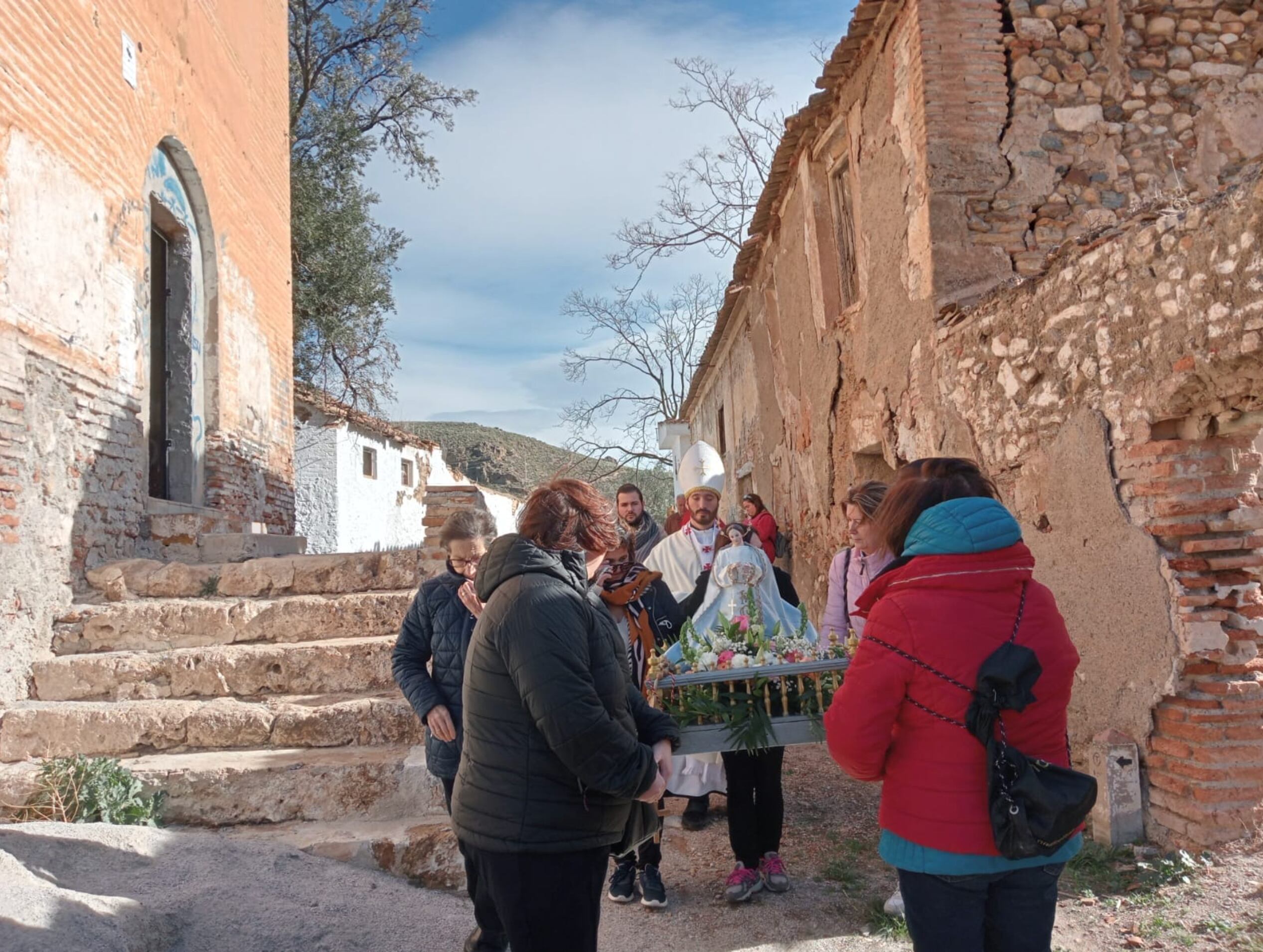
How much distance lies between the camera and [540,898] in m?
2.17

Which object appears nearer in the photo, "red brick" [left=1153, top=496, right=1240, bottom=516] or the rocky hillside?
"red brick" [left=1153, top=496, right=1240, bottom=516]

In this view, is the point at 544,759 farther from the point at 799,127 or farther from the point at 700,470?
the point at 799,127

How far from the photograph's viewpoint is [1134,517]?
4152 mm

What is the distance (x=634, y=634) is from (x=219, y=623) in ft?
10.4

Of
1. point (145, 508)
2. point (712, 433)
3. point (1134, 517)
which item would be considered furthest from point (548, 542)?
point (712, 433)

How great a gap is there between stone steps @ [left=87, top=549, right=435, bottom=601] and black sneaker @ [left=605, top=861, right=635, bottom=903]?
2.88 metres

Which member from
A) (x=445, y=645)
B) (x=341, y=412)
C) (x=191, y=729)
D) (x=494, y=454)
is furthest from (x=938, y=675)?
(x=494, y=454)

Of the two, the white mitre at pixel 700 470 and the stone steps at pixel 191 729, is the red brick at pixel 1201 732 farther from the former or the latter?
the stone steps at pixel 191 729

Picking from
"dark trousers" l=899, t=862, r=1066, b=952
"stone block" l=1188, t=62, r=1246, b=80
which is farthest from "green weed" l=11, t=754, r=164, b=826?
"stone block" l=1188, t=62, r=1246, b=80

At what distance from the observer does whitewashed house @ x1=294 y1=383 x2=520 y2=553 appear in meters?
16.9

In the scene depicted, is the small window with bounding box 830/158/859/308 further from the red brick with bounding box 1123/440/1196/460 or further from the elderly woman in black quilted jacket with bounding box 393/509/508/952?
the elderly woman in black quilted jacket with bounding box 393/509/508/952

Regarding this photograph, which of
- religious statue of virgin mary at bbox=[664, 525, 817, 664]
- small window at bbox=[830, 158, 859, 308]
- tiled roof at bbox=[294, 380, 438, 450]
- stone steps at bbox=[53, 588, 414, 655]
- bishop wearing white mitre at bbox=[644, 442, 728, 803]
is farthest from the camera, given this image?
tiled roof at bbox=[294, 380, 438, 450]

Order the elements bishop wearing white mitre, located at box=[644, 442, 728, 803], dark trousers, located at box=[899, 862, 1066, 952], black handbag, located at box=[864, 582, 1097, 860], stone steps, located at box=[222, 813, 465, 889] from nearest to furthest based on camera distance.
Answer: black handbag, located at box=[864, 582, 1097, 860] < dark trousers, located at box=[899, 862, 1066, 952] < stone steps, located at box=[222, 813, 465, 889] < bishop wearing white mitre, located at box=[644, 442, 728, 803]

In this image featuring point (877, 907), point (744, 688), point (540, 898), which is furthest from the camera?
point (877, 907)
